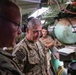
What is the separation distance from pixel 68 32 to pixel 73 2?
35.1 inches

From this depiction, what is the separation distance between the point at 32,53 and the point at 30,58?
0.38 ft

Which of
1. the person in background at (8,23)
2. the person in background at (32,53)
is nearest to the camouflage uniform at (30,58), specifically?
the person in background at (32,53)

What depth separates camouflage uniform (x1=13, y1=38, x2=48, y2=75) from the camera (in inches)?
113

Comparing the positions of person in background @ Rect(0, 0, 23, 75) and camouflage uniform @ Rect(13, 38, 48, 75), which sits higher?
person in background @ Rect(0, 0, 23, 75)

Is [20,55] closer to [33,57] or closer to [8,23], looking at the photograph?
[33,57]

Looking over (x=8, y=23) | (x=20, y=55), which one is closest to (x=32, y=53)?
(x=20, y=55)

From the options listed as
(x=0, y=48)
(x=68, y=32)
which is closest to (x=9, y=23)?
Result: (x=0, y=48)

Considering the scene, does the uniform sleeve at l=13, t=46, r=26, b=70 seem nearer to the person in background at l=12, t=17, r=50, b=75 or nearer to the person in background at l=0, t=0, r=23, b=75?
the person in background at l=12, t=17, r=50, b=75

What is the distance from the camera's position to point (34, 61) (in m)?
3.05

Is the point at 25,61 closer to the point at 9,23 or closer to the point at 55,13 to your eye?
the point at 9,23

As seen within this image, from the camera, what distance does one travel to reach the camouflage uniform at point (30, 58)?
2876mm

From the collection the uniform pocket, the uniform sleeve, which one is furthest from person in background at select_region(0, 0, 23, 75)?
the uniform pocket

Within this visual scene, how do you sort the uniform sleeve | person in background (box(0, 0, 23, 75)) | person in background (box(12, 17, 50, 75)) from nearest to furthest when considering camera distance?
1. person in background (box(0, 0, 23, 75))
2. the uniform sleeve
3. person in background (box(12, 17, 50, 75))

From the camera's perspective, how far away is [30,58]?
10.0 ft
